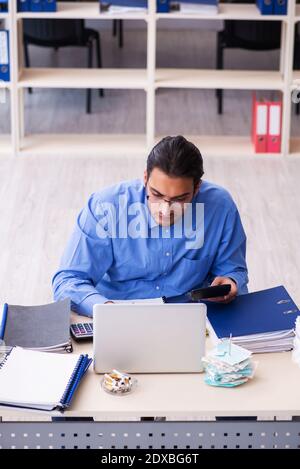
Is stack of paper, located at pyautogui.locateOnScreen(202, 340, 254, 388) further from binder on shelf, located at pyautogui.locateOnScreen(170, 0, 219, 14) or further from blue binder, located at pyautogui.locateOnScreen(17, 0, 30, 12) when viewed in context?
blue binder, located at pyautogui.locateOnScreen(17, 0, 30, 12)

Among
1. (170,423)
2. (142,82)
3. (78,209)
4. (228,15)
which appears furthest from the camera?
(142,82)

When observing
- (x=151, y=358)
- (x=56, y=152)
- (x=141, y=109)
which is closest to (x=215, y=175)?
(x=56, y=152)

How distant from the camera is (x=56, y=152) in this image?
6785 mm

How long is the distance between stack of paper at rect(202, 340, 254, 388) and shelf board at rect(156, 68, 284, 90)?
13.5 ft

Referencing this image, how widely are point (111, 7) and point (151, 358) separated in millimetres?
4293

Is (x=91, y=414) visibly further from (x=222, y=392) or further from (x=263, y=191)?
(x=263, y=191)

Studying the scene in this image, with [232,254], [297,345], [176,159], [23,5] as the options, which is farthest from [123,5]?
[297,345]

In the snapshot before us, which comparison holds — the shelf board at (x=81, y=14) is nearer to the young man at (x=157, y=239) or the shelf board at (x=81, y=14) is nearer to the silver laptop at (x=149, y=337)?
the young man at (x=157, y=239)

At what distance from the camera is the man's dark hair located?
296 cm

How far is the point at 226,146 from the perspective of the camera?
6.86 m

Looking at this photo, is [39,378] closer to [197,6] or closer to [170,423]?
[170,423]

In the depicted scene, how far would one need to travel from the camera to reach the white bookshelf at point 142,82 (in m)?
6.48

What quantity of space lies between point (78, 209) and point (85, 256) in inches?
105

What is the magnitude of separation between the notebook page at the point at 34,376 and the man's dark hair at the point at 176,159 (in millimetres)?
643
